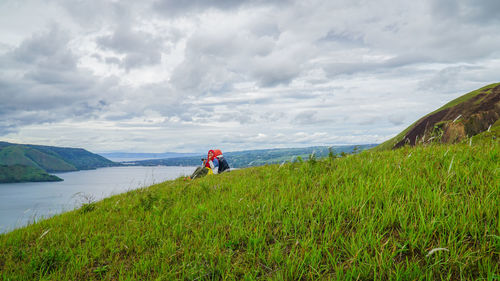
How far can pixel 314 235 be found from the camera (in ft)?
11.8

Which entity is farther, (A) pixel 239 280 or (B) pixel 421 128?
(B) pixel 421 128

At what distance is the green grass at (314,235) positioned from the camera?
112 inches

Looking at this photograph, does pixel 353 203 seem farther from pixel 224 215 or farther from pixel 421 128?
pixel 421 128

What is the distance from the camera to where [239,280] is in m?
3.13

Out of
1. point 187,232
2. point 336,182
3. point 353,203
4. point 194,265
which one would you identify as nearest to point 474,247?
point 353,203

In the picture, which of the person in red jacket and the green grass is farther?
the person in red jacket

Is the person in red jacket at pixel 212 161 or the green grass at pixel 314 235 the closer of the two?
the green grass at pixel 314 235

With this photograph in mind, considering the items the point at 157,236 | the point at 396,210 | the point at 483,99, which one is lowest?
the point at 157,236

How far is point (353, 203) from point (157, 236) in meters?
3.61

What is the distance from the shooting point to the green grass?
9.32 ft

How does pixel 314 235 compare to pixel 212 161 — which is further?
pixel 212 161

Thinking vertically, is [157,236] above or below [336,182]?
below

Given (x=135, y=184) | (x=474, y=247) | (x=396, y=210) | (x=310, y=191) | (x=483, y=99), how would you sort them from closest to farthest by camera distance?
(x=474, y=247) < (x=396, y=210) < (x=310, y=191) < (x=135, y=184) < (x=483, y=99)

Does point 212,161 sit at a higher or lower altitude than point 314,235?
higher
